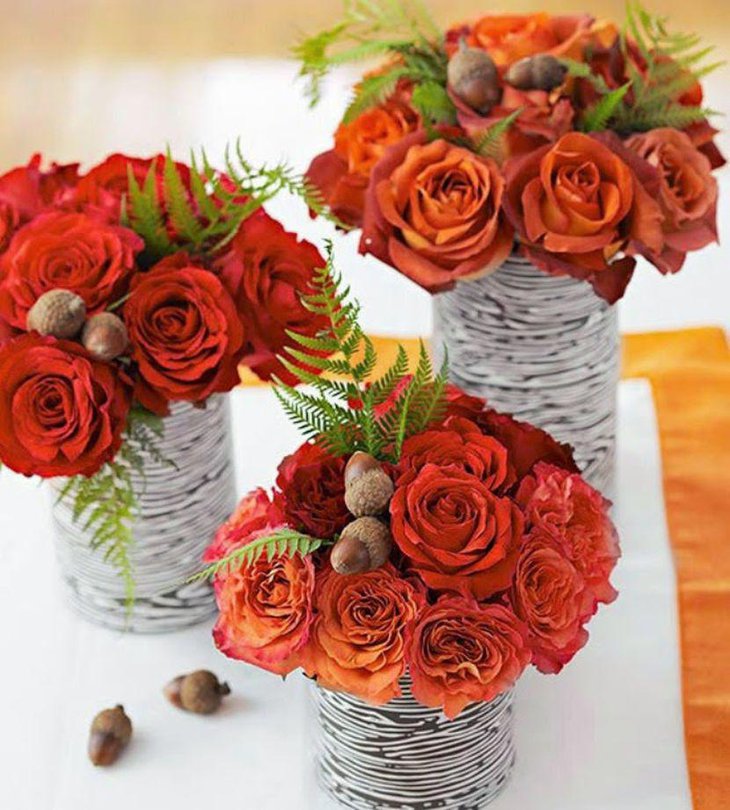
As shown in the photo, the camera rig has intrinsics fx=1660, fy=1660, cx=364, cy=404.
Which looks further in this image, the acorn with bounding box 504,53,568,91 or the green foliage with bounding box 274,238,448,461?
the acorn with bounding box 504,53,568,91

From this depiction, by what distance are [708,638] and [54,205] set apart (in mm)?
599

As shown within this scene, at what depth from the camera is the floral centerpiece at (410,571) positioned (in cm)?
Result: 99

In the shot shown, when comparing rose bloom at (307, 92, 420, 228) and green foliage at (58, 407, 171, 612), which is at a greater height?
rose bloom at (307, 92, 420, 228)

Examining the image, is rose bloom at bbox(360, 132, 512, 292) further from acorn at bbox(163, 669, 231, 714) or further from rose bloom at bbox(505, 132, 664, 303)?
acorn at bbox(163, 669, 231, 714)

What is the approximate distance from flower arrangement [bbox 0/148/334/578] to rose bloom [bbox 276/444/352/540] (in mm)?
118

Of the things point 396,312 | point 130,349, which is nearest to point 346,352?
point 130,349

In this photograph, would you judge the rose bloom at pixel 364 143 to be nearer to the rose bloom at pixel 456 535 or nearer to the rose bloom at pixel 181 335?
the rose bloom at pixel 181 335

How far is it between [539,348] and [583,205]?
155 millimetres

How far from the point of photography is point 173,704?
1235 millimetres

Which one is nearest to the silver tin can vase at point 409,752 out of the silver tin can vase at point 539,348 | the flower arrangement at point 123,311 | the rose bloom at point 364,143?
the flower arrangement at point 123,311

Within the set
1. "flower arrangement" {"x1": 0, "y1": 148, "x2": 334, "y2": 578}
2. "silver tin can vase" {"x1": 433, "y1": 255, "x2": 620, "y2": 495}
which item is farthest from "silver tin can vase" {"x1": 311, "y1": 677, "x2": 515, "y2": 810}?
"silver tin can vase" {"x1": 433, "y1": 255, "x2": 620, "y2": 495}

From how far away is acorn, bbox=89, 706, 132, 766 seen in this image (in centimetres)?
118

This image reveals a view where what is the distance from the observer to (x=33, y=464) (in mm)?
1126

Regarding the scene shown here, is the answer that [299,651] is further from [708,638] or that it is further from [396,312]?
[396,312]
